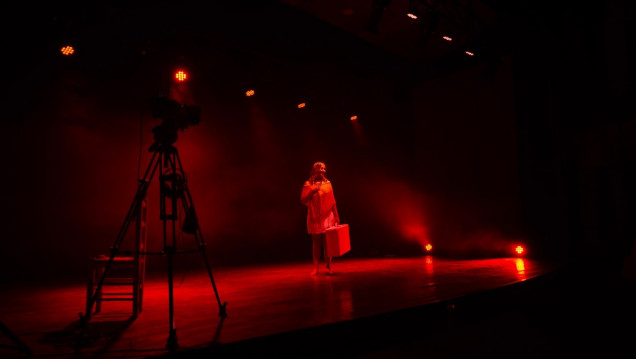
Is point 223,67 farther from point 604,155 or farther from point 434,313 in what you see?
point 604,155

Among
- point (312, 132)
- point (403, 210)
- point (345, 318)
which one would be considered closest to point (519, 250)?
point (403, 210)

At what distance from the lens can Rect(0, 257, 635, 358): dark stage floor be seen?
260 centimetres

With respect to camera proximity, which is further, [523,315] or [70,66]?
[70,66]

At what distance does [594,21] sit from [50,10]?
9052 millimetres

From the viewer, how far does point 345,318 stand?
3031 millimetres

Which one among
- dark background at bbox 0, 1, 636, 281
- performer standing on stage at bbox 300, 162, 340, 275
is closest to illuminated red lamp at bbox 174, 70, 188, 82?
dark background at bbox 0, 1, 636, 281

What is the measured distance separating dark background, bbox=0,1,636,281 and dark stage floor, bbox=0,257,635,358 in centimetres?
155

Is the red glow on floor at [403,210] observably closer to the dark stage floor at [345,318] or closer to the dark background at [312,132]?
the dark background at [312,132]

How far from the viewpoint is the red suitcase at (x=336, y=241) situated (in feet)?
17.7

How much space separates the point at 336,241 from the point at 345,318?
93.3 inches

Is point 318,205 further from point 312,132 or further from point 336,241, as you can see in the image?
point 312,132

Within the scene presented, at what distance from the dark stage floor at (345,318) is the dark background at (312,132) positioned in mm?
1547

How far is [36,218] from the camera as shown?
5.52 metres

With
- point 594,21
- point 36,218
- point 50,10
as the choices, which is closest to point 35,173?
point 36,218
